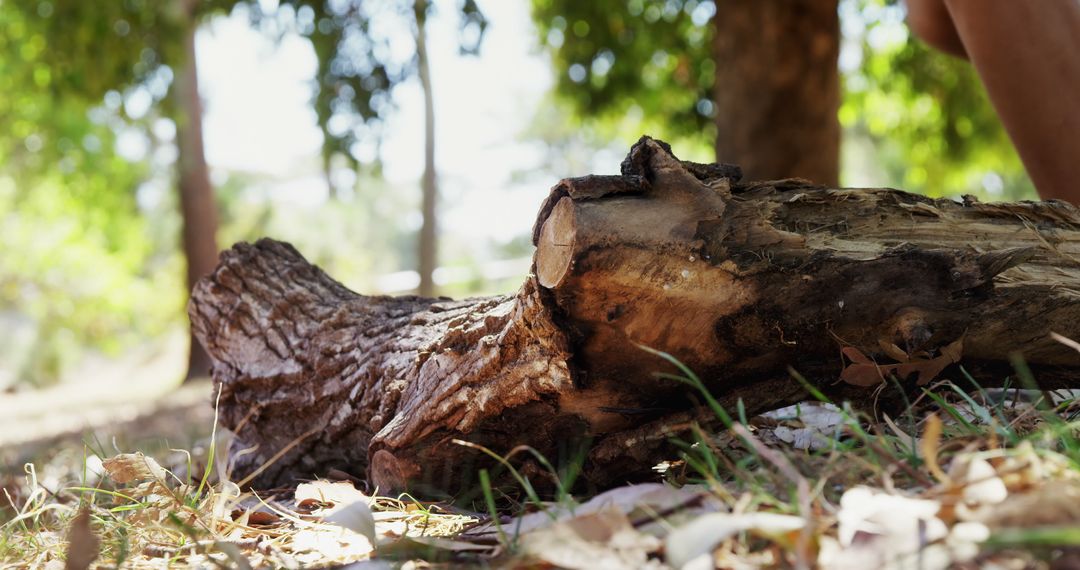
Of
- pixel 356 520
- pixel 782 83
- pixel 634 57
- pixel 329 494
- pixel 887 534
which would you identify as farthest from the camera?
pixel 634 57

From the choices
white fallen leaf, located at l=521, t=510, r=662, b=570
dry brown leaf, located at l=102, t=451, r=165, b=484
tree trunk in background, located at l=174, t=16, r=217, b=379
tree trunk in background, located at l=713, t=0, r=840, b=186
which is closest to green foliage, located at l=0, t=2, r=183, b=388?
tree trunk in background, located at l=174, t=16, r=217, b=379

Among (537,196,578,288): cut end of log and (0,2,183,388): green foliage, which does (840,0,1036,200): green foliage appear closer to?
(537,196,578,288): cut end of log

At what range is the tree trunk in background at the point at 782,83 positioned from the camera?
5164mm

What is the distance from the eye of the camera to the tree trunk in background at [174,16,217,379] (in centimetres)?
1023

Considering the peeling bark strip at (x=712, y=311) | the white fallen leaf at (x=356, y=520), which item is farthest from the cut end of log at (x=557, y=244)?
the white fallen leaf at (x=356, y=520)

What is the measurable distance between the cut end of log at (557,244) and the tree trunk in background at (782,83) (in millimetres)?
3882

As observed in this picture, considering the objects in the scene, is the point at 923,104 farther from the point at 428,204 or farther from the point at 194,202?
the point at 194,202

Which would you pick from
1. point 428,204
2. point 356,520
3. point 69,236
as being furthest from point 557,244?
point 69,236

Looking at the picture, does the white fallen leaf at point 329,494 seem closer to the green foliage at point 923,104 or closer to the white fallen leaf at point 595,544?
the white fallen leaf at point 595,544

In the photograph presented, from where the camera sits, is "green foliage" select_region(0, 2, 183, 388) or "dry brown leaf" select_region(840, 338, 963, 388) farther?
"green foliage" select_region(0, 2, 183, 388)

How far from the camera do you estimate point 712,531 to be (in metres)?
0.98

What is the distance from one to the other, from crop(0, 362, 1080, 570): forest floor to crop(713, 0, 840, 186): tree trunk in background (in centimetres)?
352

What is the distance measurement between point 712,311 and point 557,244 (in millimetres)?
289

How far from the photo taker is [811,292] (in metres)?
1.49
